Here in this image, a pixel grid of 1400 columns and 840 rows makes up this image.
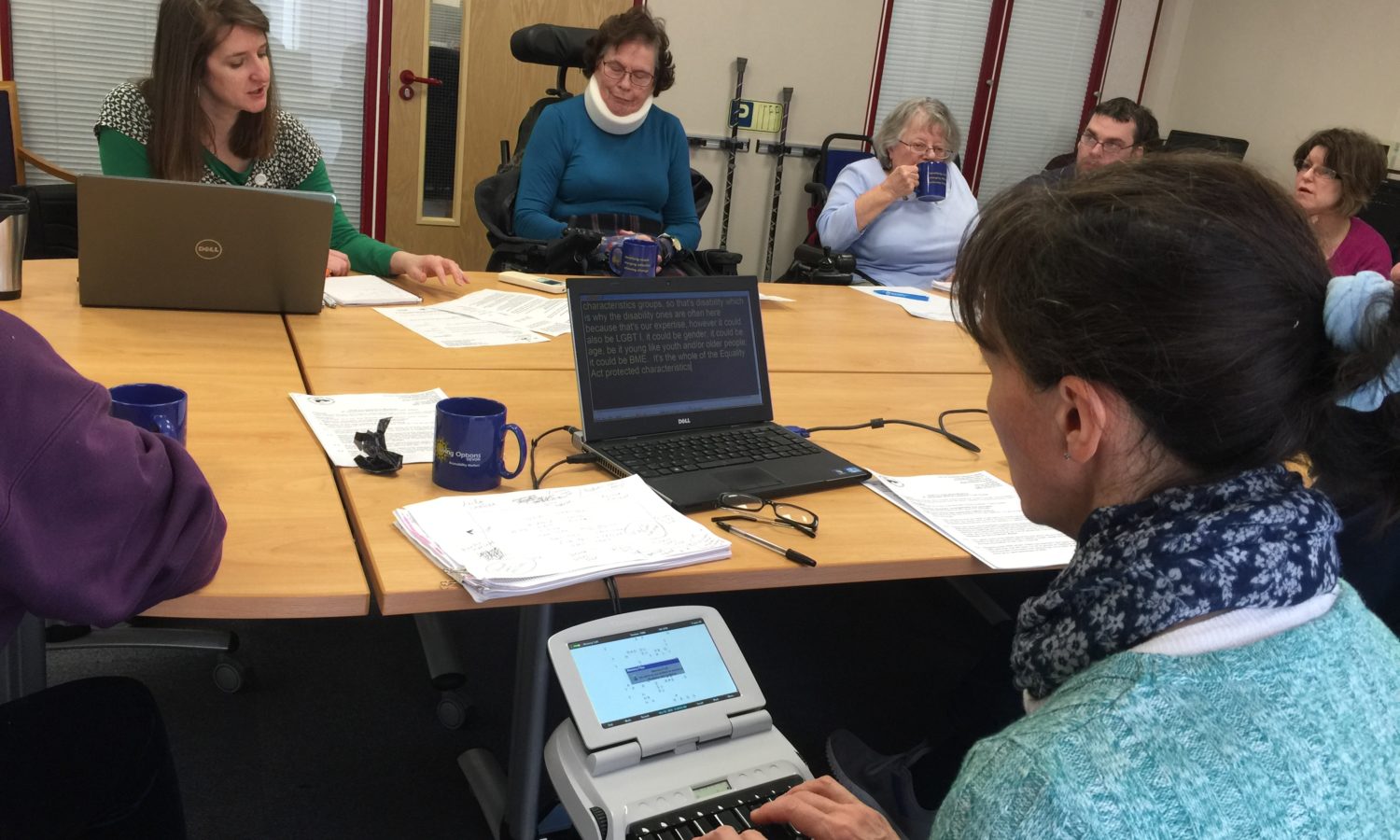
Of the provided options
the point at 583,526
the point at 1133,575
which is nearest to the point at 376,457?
the point at 583,526

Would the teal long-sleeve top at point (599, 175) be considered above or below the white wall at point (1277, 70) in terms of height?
below

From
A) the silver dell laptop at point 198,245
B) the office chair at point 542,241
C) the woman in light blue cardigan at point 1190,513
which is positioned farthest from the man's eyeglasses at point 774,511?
the office chair at point 542,241

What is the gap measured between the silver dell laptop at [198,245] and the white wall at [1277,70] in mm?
4128

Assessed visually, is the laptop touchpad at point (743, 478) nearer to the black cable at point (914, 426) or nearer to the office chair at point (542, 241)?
the black cable at point (914, 426)

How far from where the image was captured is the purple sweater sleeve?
812 millimetres

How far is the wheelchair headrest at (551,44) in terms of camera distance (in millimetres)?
3381

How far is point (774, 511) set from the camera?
1373mm

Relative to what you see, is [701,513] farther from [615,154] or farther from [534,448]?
[615,154]

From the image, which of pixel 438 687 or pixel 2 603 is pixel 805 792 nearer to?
pixel 2 603

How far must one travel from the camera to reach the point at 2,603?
88 centimetres

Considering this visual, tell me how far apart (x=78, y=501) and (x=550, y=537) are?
0.48 metres

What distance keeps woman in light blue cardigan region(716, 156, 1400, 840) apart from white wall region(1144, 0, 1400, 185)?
172 inches

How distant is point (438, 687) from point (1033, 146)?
500 cm

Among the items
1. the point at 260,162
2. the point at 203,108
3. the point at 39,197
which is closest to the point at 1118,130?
the point at 260,162
